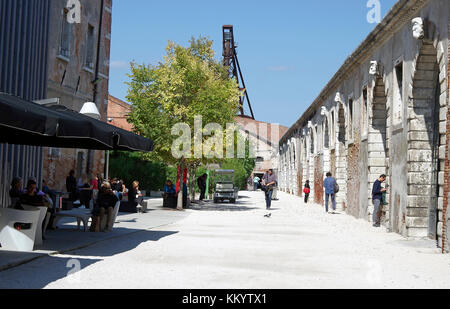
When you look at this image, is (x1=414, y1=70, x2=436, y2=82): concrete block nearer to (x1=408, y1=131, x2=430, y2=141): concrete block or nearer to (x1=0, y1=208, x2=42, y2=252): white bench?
(x1=408, y1=131, x2=430, y2=141): concrete block

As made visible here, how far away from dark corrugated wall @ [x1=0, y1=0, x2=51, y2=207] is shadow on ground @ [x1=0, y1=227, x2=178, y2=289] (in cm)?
515

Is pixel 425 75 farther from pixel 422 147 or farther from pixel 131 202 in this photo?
pixel 131 202

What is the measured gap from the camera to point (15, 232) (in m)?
9.78

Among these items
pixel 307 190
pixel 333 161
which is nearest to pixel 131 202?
pixel 333 161

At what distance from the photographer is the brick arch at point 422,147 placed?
13789 millimetres

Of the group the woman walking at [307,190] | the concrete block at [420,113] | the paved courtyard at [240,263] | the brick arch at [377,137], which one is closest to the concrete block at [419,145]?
the concrete block at [420,113]

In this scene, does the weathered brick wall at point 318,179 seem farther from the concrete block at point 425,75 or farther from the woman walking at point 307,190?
the concrete block at point 425,75

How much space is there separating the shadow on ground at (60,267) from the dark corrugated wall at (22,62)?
515cm

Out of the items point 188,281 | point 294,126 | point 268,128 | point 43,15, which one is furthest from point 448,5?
point 268,128

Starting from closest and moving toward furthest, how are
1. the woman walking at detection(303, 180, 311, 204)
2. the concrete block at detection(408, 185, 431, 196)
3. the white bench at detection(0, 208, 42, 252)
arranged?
the white bench at detection(0, 208, 42, 252) → the concrete block at detection(408, 185, 431, 196) → the woman walking at detection(303, 180, 311, 204)

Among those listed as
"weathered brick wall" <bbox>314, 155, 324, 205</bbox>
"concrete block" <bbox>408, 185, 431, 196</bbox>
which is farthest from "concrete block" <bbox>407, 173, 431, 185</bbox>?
"weathered brick wall" <bbox>314, 155, 324, 205</bbox>

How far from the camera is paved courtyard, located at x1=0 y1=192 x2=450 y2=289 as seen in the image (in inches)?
284
